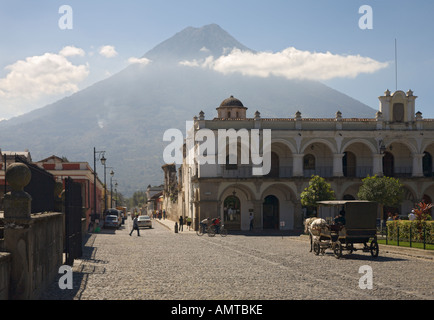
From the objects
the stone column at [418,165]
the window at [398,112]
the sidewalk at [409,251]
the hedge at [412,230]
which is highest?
the window at [398,112]

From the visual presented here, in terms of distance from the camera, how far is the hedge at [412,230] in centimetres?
2461

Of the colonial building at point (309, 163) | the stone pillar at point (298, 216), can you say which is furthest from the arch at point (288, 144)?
the stone pillar at point (298, 216)

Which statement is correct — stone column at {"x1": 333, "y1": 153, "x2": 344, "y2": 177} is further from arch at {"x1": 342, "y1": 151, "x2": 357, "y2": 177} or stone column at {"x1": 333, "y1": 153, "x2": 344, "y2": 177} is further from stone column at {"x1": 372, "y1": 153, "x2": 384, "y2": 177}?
stone column at {"x1": 372, "y1": 153, "x2": 384, "y2": 177}

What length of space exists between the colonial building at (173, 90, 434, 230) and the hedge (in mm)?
20871

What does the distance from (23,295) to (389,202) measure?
3506 centimetres

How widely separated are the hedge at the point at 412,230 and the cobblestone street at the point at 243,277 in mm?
1656

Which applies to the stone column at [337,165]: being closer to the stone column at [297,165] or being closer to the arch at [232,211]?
the stone column at [297,165]

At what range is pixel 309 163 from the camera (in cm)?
5188

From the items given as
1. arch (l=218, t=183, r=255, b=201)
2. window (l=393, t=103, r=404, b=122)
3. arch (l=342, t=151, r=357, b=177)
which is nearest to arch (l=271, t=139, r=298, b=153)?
arch (l=218, t=183, r=255, b=201)

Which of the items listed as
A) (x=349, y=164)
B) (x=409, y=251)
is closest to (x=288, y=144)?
(x=349, y=164)

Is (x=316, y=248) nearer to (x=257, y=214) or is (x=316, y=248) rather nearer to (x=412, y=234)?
(x=412, y=234)

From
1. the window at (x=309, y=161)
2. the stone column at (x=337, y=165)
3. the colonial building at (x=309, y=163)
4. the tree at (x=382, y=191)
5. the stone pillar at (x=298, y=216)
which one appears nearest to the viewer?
the tree at (x=382, y=191)
